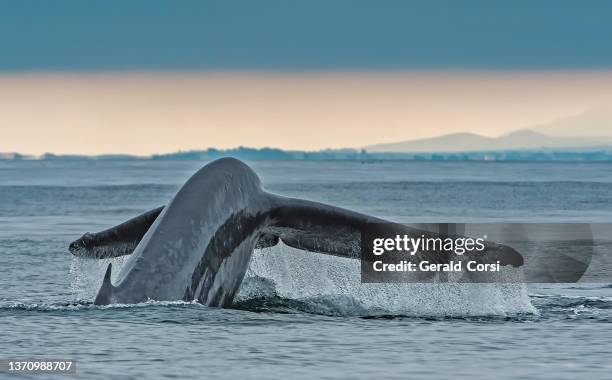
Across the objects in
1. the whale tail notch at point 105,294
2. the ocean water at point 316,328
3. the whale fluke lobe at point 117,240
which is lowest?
the ocean water at point 316,328

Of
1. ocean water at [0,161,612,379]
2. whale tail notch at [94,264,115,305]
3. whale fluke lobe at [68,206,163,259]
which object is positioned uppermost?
whale fluke lobe at [68,206,163,259]

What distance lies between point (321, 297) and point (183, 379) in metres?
6.51

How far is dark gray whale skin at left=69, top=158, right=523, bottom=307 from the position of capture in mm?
13344

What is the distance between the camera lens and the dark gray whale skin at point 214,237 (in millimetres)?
13344

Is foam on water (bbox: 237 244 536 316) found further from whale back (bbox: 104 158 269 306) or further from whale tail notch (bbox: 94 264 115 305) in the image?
whale tail notch (bbox: 94 264 115 305)

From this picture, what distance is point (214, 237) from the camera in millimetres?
14281

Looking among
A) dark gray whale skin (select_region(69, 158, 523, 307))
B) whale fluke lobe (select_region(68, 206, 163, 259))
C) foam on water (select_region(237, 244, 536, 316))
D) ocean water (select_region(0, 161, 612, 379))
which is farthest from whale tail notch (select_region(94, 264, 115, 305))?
foam on water (select_region(237, 244, 536, 316))

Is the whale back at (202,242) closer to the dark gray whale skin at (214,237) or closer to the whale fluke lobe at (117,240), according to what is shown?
the dark gray whale skin at (214,237)

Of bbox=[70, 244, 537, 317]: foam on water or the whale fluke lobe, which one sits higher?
the whale fluke lobe

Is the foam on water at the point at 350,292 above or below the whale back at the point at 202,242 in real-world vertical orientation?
below

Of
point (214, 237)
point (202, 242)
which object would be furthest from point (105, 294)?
point (214, 237)

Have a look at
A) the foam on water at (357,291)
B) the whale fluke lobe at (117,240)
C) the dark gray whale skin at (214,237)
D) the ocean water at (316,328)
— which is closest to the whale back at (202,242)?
the dark gray whale skin at (214,237)

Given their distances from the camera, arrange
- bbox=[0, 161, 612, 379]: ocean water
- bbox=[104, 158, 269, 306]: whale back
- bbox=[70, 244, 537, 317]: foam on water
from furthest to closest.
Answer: bbox=[70, 244, 537, 317]: foam on water < bbox=[104, 158, 269, 306]: whale back < bbox=[0, 161, 612, 379]: ocean water

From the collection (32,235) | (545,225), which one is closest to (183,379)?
(32,235)
